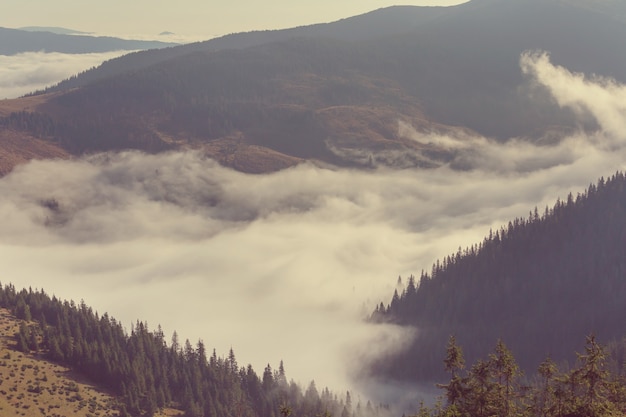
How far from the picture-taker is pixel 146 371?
517ft

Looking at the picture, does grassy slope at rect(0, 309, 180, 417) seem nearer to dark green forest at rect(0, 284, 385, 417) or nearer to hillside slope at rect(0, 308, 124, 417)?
hillside slope at rect(0, 308, 124, 417)

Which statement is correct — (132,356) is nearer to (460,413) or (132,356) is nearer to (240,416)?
(240,416)

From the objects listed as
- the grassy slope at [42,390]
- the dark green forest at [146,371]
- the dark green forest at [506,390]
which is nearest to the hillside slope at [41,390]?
the grassy slope at [42,390]

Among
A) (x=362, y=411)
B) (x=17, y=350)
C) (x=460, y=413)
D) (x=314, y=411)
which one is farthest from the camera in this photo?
(x=362, y=411)

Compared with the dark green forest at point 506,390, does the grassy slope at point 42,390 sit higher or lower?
lower

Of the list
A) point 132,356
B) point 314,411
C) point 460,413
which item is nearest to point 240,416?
point 314,411

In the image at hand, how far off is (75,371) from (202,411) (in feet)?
115

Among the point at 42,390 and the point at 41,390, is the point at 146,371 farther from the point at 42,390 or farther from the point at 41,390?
the point at 41,390

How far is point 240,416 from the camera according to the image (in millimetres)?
158125

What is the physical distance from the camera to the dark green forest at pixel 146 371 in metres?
151

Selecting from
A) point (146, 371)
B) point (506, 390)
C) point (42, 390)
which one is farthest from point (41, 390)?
point (506, 390)

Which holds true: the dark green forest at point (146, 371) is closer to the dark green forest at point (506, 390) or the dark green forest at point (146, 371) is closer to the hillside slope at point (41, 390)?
the hillside slope at point (41, 390)

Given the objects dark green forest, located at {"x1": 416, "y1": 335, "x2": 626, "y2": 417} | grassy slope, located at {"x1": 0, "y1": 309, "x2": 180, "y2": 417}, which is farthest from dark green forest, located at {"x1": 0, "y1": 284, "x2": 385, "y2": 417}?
dark green forest, located at {"x1": 416, "y1": 335, "x2": 626, "y2": 417}

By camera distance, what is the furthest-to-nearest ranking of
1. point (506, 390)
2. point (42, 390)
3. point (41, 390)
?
point (42, 390)
point (41, 390)
point (506, 390)
